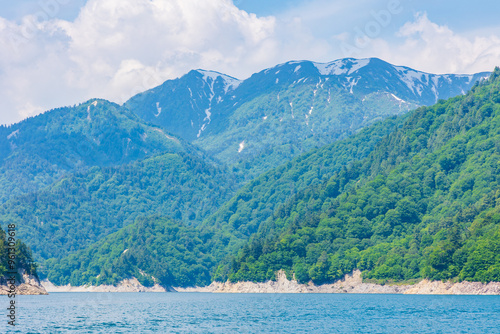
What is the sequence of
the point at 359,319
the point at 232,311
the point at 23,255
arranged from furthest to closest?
the point at 23,255, the point at 232,311, the point at 359,319

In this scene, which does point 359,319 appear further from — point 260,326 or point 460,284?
point 460,284

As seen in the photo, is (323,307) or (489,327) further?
(323,307)

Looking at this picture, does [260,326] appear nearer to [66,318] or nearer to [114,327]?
[114,327]

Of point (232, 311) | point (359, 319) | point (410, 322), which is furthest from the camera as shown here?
point (232, 311)

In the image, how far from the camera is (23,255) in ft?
650

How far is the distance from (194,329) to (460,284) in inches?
4368

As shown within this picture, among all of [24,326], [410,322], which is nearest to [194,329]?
[24,326]

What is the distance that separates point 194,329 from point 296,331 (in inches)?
611

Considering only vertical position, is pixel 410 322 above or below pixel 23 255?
below

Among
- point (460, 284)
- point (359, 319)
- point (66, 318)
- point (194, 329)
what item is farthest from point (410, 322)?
point (460, 284)

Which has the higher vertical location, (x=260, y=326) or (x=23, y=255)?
(x=23, y=255)

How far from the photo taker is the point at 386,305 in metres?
162

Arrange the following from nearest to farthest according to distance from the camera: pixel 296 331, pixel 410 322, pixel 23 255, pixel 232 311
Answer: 1. pixel 296 331
2. pixel 410 322
3. pixel 232 311
4. pixel 23 255

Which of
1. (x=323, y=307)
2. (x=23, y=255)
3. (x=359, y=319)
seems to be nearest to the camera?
(x=359, y=319)
